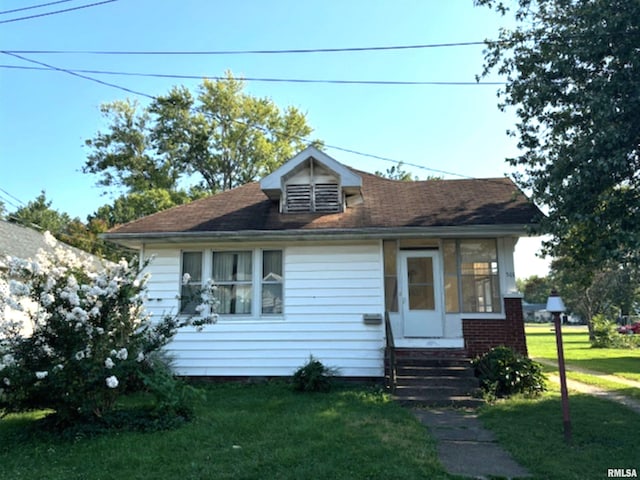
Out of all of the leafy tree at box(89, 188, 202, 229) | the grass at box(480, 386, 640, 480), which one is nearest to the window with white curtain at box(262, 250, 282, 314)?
the grass at box(480, 386, 640, 480)

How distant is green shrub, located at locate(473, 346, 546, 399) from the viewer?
8164 mm

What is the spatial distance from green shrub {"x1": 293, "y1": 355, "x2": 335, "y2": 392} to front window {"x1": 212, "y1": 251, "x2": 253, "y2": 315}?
6.63 feet

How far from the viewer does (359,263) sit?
9.71 metres

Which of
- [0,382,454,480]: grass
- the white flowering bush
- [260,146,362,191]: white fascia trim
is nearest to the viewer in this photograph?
[0,382,454,480]: grass

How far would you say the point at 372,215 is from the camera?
34.2 feet

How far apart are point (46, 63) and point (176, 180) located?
63.7 feet

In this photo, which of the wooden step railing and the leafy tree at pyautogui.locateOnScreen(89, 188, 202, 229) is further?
the leafy tree at pyautogui.locateOnScreen(89, 188, 202, 229)

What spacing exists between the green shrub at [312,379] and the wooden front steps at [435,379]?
1.34 meters

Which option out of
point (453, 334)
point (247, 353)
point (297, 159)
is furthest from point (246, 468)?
point (297, 159)

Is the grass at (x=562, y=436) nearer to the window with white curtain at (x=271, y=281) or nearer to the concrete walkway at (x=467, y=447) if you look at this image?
Result: the concrete walkway at (x=467, y=447)

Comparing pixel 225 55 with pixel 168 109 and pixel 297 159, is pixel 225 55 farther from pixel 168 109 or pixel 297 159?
pixel 168 109

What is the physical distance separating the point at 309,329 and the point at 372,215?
3091 mm

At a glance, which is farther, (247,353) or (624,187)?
(247,353)

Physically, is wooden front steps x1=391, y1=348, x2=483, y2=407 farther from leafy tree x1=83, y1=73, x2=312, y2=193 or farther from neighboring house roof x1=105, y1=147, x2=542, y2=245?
leafy tree x1=83, y1=73, x2=312, y2=193
